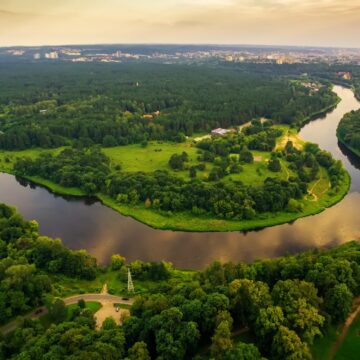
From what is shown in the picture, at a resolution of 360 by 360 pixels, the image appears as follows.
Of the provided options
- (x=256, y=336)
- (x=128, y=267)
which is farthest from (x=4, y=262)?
(x=256, y=336)

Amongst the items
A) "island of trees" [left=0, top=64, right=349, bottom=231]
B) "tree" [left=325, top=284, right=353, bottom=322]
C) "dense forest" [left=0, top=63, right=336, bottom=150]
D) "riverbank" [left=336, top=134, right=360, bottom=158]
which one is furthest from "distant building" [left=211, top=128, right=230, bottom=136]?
"tree" [left=325, top=284, right=353, bottom=322]

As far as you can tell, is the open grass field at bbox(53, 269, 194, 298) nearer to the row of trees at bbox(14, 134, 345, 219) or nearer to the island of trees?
the island of trees

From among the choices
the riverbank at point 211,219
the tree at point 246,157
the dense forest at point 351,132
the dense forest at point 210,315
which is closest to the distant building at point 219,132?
the tree at point 246,157

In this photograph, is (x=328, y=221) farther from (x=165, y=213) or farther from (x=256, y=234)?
(x=165, y=213)

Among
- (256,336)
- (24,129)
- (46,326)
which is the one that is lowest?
(46,326)

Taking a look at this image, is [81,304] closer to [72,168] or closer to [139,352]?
[139,352]
